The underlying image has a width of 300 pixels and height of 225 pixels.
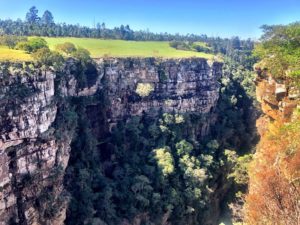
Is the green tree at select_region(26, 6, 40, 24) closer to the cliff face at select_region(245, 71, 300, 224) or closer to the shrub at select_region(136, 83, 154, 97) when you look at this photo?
the shrub at select_region(136, 83, 154, 97)

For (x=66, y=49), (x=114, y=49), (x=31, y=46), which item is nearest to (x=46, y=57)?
(x=31, y=46)

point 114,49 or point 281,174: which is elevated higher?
point 114,49

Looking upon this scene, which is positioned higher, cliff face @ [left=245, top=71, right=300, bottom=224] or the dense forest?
cliff face @ [left=245, top=71, right=300, bottom=224]

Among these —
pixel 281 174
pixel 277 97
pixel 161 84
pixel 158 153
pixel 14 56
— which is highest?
pixel 14 56

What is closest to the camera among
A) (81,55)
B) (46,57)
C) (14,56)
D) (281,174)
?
(281,174)

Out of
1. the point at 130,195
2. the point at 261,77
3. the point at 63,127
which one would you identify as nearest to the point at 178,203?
the point at 130,195

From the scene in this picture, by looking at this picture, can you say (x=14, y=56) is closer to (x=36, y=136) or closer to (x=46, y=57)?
(x=46, y=57)

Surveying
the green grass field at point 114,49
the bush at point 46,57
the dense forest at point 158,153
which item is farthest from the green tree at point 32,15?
the bush at point 46,57

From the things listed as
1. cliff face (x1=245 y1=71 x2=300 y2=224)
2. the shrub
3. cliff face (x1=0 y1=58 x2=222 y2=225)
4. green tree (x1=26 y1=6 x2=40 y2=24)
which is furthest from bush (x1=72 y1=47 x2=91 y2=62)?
green tree (x1=26 y1=6 x2=40 y2=24)

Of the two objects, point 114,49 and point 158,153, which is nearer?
point 158,153
